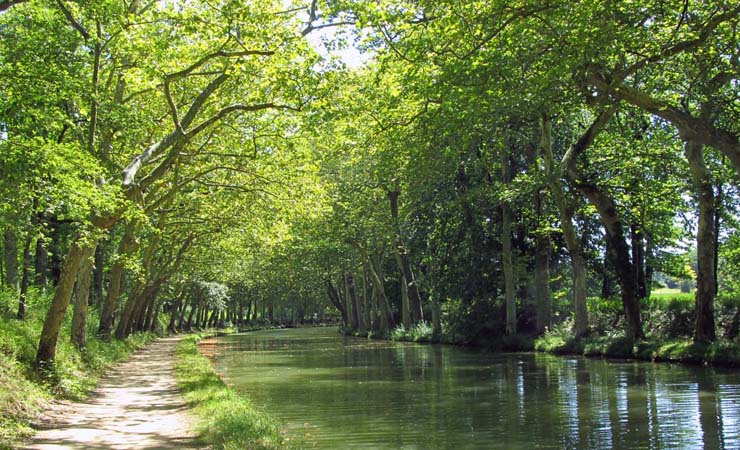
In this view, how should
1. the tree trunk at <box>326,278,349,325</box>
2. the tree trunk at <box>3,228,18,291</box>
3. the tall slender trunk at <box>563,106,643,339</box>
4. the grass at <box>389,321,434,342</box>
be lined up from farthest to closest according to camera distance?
the tree trunk at <box>326,278,349,325</box> < the grass at <box>389,321,434,342</box> < the tall slender trunk at <box>563,106,643,339</box> < the tree trunk at <box>3,228,18,291</box>

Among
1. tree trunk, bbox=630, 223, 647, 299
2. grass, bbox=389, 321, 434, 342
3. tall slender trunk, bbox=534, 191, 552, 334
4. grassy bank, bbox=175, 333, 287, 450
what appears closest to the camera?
grassy bank, bbox=175, 333, 287, 450

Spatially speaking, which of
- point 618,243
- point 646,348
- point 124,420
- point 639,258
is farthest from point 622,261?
point 124,420

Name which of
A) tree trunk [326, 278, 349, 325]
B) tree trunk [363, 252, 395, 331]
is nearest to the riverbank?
tree trunk [363, 252, 395, 331]

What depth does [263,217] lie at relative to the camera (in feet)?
81.7

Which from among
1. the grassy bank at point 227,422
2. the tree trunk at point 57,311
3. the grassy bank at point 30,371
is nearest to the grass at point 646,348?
the grassy bank at point 227,422

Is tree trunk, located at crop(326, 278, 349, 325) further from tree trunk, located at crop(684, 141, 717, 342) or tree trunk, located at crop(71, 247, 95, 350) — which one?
tree trunk, located at crop(684, 141, 717, 342)

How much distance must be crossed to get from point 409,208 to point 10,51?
71.1 feet

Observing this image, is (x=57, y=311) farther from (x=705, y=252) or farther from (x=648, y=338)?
(x=648, y=338)

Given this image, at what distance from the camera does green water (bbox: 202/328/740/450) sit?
11.3m

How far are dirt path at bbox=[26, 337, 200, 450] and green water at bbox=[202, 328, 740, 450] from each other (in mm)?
2143

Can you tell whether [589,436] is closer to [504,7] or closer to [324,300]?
[504,7]

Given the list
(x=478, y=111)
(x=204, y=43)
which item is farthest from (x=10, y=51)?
(x=478, y=111)

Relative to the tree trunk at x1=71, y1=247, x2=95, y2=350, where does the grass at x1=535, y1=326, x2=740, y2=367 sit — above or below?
below

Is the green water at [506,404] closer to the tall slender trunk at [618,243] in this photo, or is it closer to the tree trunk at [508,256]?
the tall slender trunk at [618,243]
